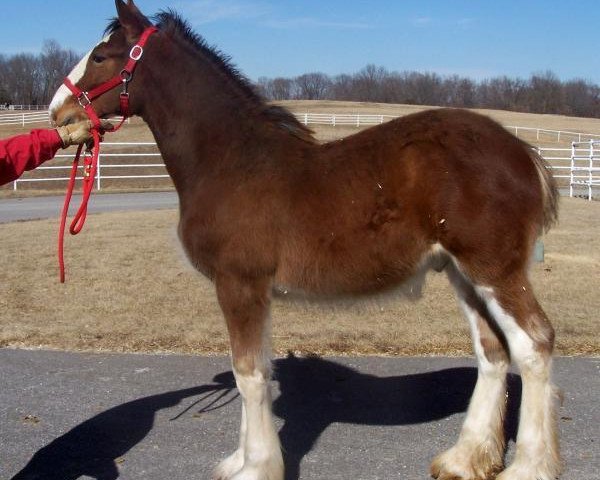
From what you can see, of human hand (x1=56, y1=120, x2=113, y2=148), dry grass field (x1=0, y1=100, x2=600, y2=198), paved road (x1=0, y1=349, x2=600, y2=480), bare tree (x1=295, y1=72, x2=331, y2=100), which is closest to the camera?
human hand (x1=56, y1=120, x2=113, y2=148)

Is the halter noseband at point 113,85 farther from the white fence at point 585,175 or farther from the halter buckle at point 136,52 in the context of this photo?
the white fence at point 585,175

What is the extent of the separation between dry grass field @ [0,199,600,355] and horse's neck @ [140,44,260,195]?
524 millimetres

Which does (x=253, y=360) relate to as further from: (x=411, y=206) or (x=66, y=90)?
(x=66, y=90)

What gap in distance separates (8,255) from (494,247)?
874 centimetres

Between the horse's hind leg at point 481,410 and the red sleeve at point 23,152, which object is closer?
the red sleeve at point 23,152

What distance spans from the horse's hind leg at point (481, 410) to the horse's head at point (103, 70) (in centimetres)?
220

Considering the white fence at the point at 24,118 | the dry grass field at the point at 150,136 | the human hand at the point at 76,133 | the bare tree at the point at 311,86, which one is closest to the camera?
the human hand at the point at 76,133

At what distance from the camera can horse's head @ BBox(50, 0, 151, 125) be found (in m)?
4.34

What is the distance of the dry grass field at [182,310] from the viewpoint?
661 centimetres

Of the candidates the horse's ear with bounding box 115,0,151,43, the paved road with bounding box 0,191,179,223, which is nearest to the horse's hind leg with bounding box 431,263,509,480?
the horse's ear with bounding box 115,0,151,43

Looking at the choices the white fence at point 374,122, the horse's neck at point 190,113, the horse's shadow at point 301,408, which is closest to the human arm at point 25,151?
the horse's neck at point 190,113

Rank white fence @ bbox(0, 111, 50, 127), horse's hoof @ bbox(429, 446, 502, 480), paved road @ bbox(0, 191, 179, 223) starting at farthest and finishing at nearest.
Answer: white fence @ bbox(0, 111, 50, 127) → paved road @ bbox(0, 191, 179, 223) → horse's hoof @ bbox(429, 446, 502, 480)

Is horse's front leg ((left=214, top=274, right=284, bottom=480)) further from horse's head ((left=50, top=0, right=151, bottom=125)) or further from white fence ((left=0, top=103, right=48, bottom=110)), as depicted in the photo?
white fence ((left=0, top=103, right=48, bottom=110))

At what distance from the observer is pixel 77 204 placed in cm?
1891
